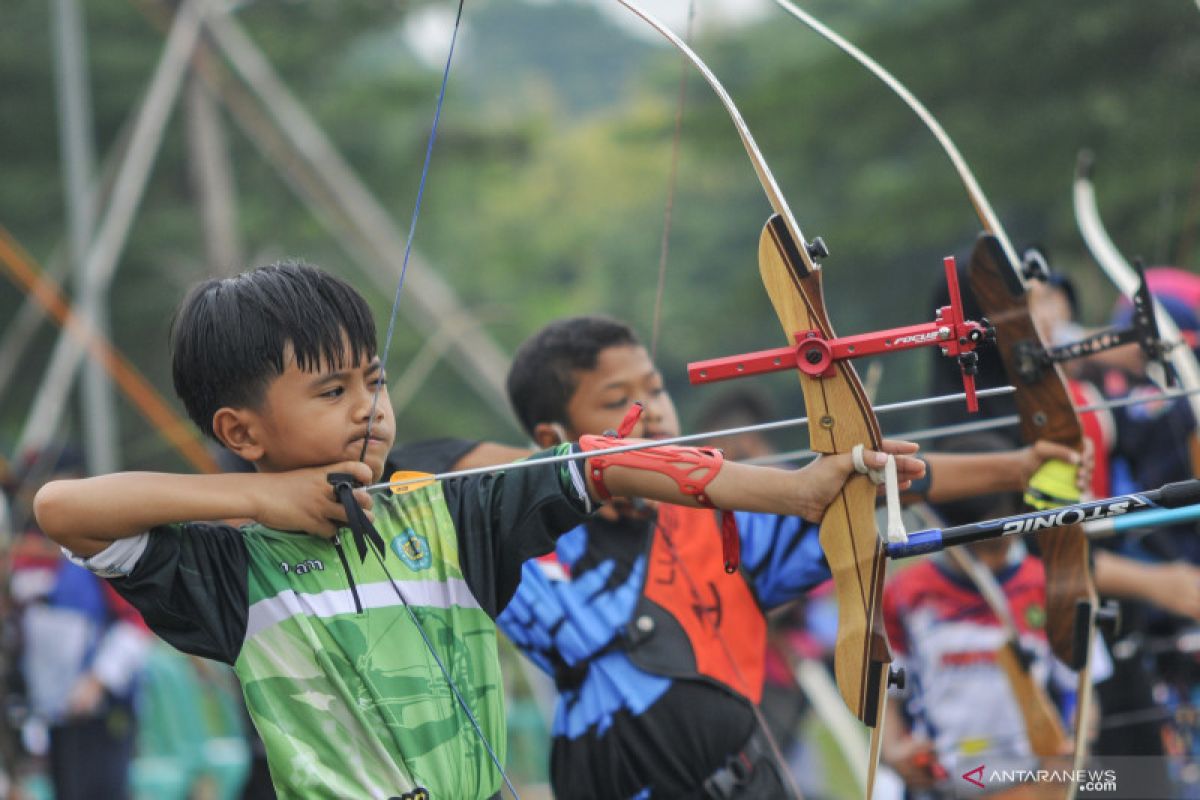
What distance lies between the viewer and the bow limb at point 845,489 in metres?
2.18

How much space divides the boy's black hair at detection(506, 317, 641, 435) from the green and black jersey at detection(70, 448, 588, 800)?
79 cm

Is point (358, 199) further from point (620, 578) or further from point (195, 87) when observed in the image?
point (620, 578)

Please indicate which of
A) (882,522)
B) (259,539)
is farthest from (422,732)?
(882,522)

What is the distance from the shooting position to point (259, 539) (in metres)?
2.38

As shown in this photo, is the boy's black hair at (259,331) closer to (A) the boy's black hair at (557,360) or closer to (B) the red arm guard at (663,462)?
(B) the red arm guard at (663,462)

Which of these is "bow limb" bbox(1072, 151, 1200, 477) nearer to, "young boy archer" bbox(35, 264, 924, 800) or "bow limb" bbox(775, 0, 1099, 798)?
"bow limb" bbox(775, 0, 1099, 798)

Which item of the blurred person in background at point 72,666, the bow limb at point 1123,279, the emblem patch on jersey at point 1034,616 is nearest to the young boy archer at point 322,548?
the bow limb at point 1123,279

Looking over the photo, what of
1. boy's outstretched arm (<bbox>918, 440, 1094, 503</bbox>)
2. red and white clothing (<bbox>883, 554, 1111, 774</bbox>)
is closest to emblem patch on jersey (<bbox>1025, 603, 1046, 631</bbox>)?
red and white clothing (<bbox>883, 554, 1111, 774</bbox>)

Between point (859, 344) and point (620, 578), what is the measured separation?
1059 mm

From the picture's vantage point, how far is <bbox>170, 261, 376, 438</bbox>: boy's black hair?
2.35 metres

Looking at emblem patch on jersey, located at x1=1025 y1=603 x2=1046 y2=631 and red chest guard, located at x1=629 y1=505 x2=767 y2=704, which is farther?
emblem patch on jersey, located at x1=1025 y1=603 x2=1046 y2=631

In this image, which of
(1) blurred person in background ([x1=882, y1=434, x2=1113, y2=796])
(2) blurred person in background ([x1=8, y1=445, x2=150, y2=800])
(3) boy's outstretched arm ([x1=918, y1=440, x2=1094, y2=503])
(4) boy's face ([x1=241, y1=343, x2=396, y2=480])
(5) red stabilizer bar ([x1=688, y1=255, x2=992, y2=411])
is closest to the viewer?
(5) red stabilizer bar ([x1=688, y1=255, x2=992, y2=411])

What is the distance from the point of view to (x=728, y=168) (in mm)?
23109

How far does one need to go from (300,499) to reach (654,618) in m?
0.93
